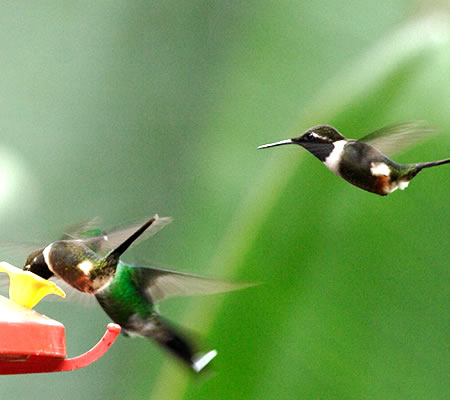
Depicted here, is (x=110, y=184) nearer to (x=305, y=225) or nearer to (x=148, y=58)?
(x=148, y=58)

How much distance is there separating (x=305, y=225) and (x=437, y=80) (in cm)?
51

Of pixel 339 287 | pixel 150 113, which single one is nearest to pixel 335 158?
pixel 339 287

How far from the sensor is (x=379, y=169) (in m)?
0.94

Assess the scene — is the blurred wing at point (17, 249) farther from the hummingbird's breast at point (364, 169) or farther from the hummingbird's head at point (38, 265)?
the hummingbird's breast at point (364, 169)

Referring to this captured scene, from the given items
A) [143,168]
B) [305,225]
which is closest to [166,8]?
[143,168]

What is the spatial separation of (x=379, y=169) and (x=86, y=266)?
400 mm

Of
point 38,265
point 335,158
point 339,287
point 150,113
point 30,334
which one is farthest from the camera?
point 150,113

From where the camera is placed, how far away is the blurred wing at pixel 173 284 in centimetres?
109

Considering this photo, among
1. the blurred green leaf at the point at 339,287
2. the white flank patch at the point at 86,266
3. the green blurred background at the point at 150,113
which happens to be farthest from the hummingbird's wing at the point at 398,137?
the green blurred background at the point at 150,113

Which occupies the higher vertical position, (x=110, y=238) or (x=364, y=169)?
(x=364, y=169)

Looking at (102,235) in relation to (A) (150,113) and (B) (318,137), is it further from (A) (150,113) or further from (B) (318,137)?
(A) (150,113)

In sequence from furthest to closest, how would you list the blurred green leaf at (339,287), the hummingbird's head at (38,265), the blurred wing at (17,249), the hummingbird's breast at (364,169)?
the blurred green leaf at (339,287)
the blurred wing at (17,249)
the hummingbird's head at (38,265)
the hummingbird's breast at (364,169)

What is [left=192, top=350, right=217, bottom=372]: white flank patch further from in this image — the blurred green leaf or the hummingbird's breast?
the blurred green leaf

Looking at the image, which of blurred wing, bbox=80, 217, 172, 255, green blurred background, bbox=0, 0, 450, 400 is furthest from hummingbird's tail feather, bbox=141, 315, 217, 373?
green blurred background, bbox=0, 0, 450, 400
